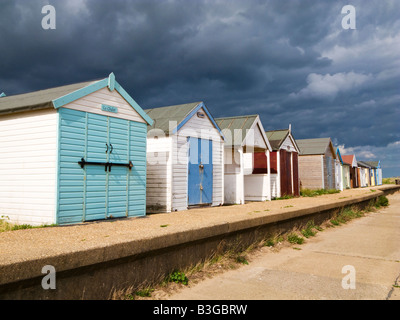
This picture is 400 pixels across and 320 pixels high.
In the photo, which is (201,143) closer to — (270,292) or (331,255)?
(331,255)

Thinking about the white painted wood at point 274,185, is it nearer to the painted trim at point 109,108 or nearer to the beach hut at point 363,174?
the painted trim at point 109,108

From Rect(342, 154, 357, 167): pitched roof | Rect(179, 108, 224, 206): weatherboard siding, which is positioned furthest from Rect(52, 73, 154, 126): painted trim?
Rect(342, 154, 357, 167): pitched roof

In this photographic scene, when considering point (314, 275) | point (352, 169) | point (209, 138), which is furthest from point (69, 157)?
point (352, 169)

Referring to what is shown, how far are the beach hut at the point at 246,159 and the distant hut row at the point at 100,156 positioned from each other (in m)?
1.82

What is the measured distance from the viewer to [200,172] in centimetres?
1318

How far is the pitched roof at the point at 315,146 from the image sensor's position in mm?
27962

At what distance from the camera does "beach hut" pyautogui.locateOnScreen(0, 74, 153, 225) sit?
826cm

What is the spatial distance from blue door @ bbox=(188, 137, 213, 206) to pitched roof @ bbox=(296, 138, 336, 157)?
16.7 m

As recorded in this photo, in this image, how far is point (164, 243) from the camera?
4883mm

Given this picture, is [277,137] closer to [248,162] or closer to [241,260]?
[248,162]

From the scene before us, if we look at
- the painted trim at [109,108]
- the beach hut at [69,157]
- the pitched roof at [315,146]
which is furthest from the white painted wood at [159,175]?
the pitched roof at [315,146]

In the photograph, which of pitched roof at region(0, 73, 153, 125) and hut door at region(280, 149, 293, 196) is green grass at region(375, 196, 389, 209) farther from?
pitched roof at region(0, 73, 153, 125)

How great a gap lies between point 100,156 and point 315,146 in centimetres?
2292

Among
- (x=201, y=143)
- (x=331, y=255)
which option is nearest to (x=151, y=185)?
(x=201, y=143)
